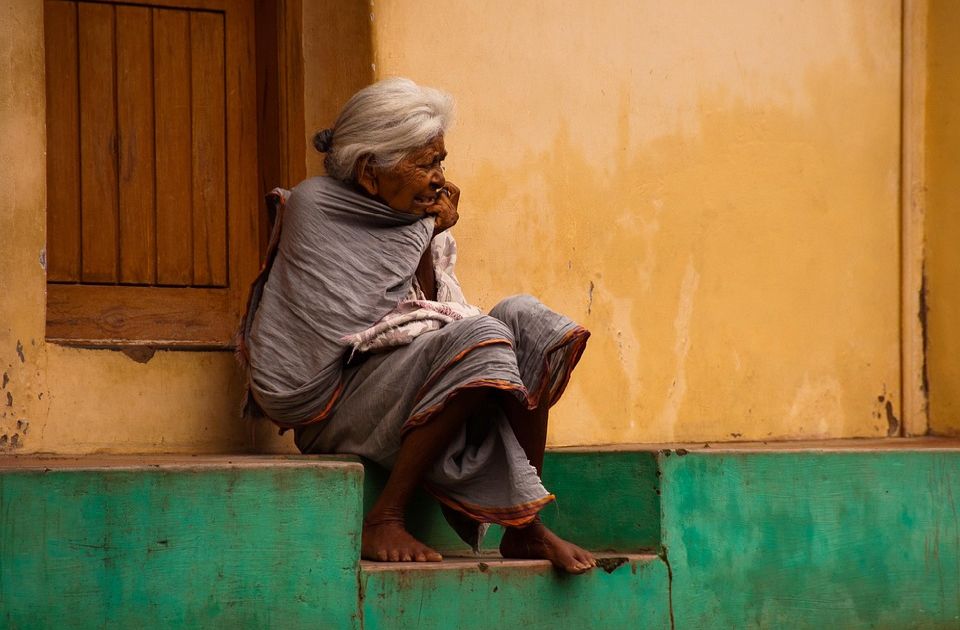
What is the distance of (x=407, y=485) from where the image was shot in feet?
12.9

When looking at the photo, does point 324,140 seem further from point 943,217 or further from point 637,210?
point 943,217

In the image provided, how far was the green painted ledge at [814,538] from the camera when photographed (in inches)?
167

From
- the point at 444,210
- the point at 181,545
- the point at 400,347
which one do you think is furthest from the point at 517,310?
the point at 181,545

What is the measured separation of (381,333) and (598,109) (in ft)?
4.96

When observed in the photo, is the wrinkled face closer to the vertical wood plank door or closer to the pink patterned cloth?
the pink patterned cloth

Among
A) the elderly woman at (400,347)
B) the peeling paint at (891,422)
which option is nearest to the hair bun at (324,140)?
the elderly woman at (400,347)

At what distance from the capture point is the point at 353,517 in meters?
3.70

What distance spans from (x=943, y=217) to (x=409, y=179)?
2.51 m

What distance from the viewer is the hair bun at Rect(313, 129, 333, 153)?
171 inches

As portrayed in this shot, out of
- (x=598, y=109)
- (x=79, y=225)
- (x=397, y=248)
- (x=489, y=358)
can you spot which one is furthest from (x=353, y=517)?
(x=598, y=109)

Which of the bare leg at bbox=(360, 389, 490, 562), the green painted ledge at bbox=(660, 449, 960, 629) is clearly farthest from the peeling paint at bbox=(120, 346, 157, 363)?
the green painted ledge at bbox=(660, 449, 960, 629)

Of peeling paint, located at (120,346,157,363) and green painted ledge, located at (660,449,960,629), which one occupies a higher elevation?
peeling paint, located at (120,346,157,363)

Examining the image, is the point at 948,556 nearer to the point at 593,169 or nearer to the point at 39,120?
the point at 593,169

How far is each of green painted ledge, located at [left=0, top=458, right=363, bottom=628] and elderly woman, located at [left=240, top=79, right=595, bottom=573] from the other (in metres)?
0.26
